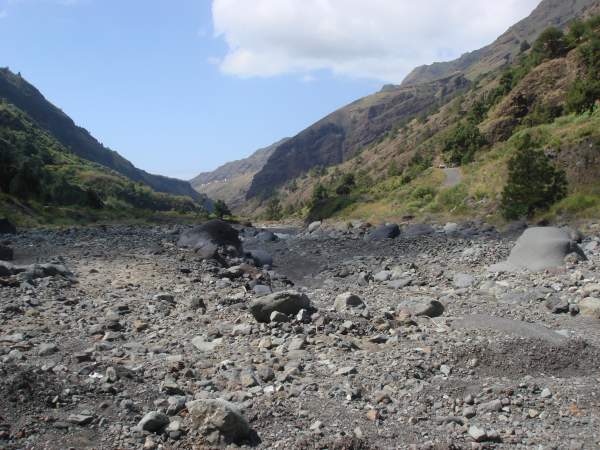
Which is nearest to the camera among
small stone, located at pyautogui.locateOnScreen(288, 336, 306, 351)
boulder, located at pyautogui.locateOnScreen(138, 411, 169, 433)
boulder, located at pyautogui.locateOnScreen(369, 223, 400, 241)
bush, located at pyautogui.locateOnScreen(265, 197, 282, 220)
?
boulder, located at pyautogui.locateOnScreen(138, 411, 169, 433)

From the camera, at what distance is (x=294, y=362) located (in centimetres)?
795

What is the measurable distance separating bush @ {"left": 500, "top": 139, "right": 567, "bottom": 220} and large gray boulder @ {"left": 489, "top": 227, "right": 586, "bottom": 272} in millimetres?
10734

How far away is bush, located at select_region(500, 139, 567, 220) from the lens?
2569cm

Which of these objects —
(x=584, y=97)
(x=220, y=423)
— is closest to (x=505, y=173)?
(x=584, y=97)

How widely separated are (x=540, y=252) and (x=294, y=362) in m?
10.2

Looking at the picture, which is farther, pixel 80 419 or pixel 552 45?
pixel 552 45

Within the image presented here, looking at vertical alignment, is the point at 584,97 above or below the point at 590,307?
above

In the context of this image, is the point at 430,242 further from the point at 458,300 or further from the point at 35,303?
the point at 35,303

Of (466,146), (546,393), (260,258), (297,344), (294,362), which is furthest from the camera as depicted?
(466,146)

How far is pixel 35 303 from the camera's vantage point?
35.0ft

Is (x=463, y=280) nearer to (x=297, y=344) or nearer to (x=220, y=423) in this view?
(x=297, y=344)

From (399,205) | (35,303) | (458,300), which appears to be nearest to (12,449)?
(35,303)

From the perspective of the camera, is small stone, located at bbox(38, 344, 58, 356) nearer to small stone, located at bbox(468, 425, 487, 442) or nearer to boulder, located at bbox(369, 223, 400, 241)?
small stone, located at bbox(468, 425, 487, 442)

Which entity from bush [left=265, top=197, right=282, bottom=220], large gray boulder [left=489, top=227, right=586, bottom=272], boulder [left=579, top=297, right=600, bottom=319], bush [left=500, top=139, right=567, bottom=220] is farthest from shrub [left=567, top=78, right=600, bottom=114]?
bush [left=265, top=197, right=282, bottom=220]
